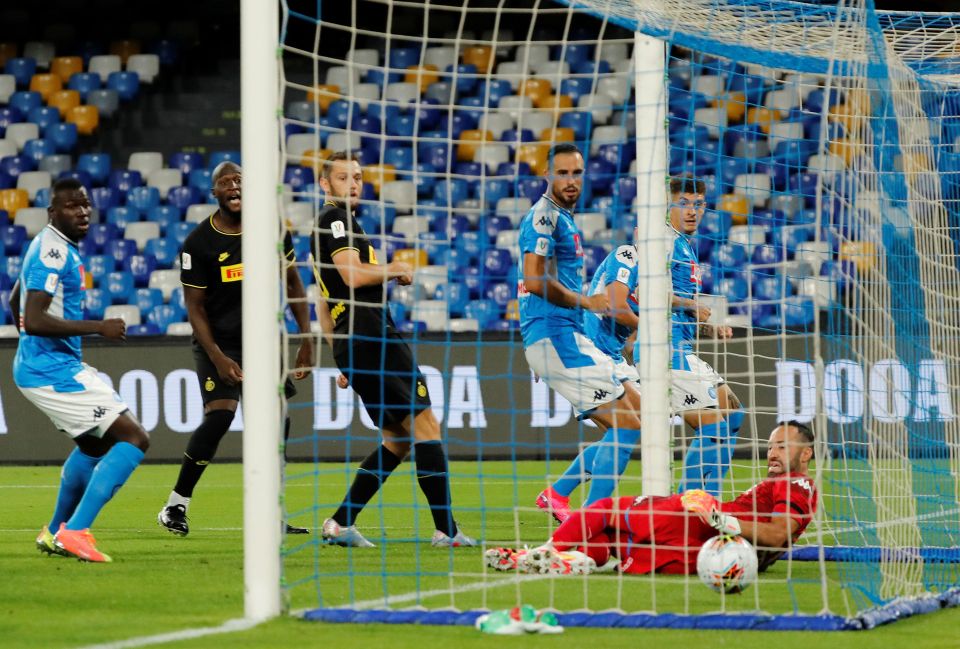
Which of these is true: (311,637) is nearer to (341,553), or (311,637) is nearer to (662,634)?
(662,634)

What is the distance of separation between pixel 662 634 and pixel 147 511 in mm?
5637

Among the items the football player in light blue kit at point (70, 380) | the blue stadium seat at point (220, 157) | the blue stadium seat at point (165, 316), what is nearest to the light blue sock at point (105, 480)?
the football player in light blue kit at point (70, 380)

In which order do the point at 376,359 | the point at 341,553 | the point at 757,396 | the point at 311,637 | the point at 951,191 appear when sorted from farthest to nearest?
the point at 757,396, the point at 951,191, the point at 376,359, the point at 341,553, the point at 311,637

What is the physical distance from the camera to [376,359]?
24.7ft

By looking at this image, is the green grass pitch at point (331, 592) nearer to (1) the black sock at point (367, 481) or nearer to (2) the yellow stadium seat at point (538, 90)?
(1) the black sock at point (367, 481)

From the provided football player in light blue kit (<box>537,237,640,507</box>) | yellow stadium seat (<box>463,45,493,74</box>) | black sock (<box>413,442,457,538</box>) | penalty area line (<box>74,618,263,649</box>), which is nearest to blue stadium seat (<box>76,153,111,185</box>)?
yellow stadium seat (<box>463,45,493,74</box>)

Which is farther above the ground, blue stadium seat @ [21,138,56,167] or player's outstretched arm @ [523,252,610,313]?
blue stadium seat @ [21,138,56,167]

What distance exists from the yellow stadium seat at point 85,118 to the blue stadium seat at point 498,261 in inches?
246

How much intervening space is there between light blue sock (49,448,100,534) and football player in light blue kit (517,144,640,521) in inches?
90.2

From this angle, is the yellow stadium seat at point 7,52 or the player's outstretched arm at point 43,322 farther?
the yellow stadium seat at point 7,52

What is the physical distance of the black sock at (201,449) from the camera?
7957 millimetres

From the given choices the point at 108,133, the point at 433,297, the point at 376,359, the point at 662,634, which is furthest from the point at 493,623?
the point at 108,133

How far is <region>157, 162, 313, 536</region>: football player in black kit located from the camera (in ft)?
26.1

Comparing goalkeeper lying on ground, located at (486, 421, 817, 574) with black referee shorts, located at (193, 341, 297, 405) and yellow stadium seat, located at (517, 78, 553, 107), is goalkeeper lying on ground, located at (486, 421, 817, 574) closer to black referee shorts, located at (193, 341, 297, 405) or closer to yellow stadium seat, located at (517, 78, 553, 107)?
black referee shorts, located at (193, 341, 297, 405)
